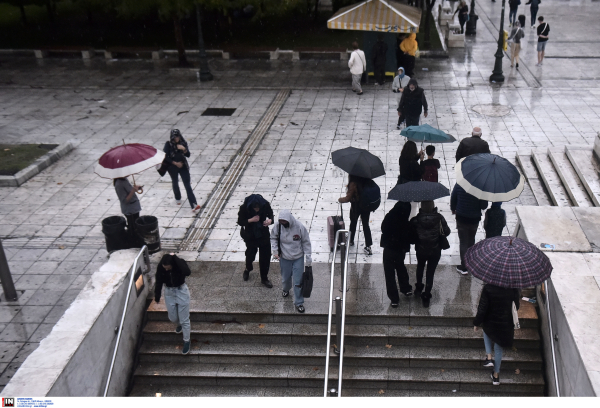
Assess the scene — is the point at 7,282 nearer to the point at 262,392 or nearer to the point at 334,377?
the point at 262,392

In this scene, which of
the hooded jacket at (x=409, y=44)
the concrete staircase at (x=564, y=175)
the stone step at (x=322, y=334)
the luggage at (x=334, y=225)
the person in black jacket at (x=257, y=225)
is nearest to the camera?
the stone step at (x=322, y=334)

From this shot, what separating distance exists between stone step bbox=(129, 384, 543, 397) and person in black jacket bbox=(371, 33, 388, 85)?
13637mm

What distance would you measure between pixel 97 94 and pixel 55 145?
5.09 metres

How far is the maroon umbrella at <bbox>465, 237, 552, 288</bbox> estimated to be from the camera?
20.1 feet

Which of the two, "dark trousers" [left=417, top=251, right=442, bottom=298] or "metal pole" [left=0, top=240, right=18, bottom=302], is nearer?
"dark trousers" [left=417, top=251, right=442, bottom=298]

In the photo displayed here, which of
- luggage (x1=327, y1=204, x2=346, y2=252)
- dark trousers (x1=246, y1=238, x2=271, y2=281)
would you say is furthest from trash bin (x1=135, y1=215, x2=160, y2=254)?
luggage (x1=327, y1=204, x2=346, y2=252)

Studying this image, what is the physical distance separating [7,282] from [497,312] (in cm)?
714

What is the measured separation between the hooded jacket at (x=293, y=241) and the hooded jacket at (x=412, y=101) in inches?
269

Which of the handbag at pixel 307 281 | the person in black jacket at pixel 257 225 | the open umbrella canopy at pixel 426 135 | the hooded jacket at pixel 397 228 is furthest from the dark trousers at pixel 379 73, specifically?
the handbag at pixel 307 281

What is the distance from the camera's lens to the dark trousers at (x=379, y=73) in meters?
19.2

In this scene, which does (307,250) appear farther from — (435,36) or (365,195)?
(435,36)

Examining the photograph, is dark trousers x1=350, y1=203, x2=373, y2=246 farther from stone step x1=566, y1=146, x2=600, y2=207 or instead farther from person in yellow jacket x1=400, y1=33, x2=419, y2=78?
person in yellow jacket x1=400, y1=33, x2=419, y2=78

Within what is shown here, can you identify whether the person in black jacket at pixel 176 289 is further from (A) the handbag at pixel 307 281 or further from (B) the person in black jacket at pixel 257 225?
(A) the handbag at pixel 307 281

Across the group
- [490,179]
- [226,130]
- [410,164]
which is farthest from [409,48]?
[490,179]
